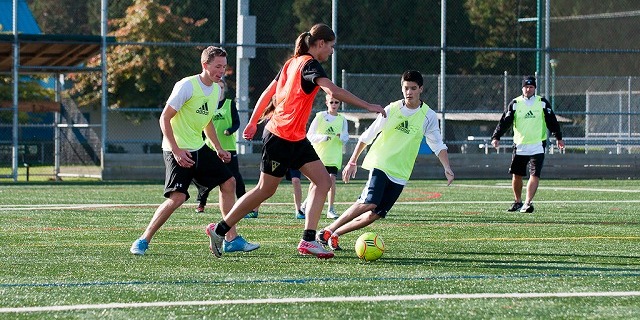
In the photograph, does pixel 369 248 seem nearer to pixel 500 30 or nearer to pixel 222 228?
pixel 222 228

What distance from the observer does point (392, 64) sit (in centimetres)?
3428

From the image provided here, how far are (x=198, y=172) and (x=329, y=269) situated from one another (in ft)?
6.26

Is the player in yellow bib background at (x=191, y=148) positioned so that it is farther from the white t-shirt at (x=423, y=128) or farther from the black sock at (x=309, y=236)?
the white t-shirt at (x=423, y=128)

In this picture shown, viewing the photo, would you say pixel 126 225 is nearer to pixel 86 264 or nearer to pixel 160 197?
pixel 86 264

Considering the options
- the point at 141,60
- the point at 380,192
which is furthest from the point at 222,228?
the point at 141,60

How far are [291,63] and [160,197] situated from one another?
1009 centimetres

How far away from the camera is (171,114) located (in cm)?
953

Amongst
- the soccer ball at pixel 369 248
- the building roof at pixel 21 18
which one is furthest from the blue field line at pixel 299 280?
the building roof at pixel 21 18

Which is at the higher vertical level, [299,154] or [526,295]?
[299,154]

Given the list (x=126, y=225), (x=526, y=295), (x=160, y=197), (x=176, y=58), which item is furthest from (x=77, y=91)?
(x=526, y=295)

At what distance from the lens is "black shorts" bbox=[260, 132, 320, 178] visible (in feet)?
30.4

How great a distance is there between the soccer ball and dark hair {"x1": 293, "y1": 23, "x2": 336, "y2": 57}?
5.08ft

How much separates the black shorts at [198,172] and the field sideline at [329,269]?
568 mm

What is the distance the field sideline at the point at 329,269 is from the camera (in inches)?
255
